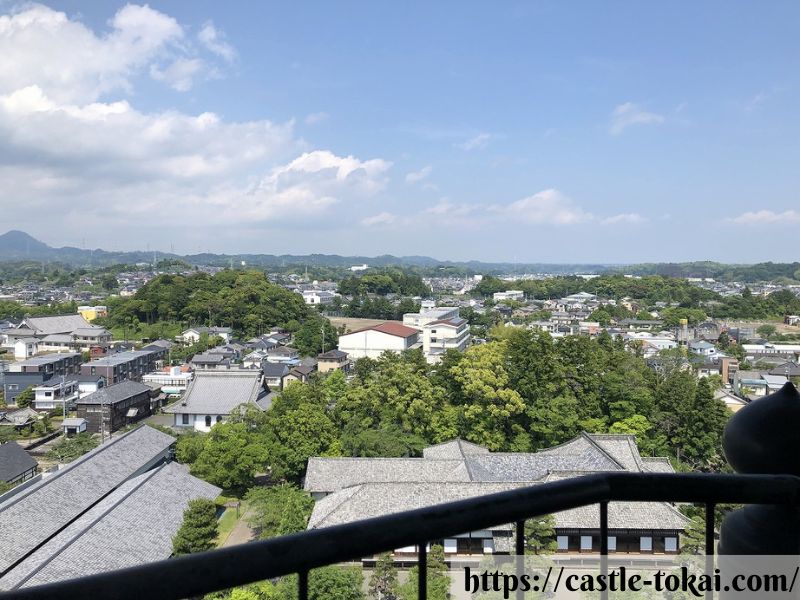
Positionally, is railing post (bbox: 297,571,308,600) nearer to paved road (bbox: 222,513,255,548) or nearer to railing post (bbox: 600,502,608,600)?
railing post (bbox: 600,502,608,600)

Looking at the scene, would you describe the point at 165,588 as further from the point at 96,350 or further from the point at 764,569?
the point at 96,350

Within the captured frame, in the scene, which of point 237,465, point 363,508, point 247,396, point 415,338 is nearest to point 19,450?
point 237,465

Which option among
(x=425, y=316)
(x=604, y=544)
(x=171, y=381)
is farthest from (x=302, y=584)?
(x=425, y=316)

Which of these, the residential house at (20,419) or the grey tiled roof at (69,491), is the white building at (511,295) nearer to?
the residential house at (20,419)

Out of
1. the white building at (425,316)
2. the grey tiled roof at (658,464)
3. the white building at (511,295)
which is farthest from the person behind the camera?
the white building at (511,295)

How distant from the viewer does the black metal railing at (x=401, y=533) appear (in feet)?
1.67

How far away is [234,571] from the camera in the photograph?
0.55 metres

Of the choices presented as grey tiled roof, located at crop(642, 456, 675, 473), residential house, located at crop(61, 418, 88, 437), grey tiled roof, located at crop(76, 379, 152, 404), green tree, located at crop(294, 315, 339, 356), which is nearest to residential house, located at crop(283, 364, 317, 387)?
green tree, located at crop(294, 315, 339, 356)

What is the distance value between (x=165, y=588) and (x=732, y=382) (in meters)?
24.5

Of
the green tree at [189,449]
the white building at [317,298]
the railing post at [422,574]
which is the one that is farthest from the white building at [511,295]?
the railing post at [422,574]

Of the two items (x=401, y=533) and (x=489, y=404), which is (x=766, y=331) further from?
(x=401, y=533)

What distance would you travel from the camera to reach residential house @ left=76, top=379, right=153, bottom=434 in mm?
15961

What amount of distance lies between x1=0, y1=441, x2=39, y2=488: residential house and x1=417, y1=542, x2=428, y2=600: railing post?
1266 cm

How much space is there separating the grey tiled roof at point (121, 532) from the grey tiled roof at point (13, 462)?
2.87 metres
